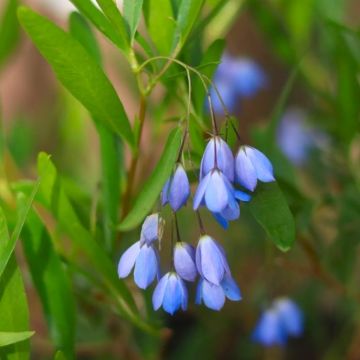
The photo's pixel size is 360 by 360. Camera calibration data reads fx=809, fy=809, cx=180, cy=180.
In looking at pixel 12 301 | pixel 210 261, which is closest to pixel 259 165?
pixel 210 261

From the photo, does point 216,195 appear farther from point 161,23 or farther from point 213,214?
point 161,23

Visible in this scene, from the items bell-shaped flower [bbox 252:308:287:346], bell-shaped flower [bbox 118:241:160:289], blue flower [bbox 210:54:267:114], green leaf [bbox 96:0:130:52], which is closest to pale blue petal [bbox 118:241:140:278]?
bell-shaped flower [bbox 118:241:160:289]


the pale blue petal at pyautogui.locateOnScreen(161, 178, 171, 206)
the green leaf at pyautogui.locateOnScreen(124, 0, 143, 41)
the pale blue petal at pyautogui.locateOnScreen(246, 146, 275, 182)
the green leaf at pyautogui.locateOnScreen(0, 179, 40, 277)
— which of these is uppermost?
the green leaf at pyautogui.locateOnScreen(124, 0, 143, 41)

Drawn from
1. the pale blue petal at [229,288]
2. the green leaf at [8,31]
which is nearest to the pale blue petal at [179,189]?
the pale blue petal at [229,288]

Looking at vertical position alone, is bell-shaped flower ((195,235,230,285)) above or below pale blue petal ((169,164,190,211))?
below

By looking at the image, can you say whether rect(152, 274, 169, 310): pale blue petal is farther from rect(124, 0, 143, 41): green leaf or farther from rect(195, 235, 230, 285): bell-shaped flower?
rect(124, 0, 143, 41): green leaf

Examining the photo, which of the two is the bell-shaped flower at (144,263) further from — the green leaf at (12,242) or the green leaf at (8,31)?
the green leaf at (8,31)

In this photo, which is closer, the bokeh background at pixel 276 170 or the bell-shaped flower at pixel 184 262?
the bell-shaped flower at pixel 184 262
